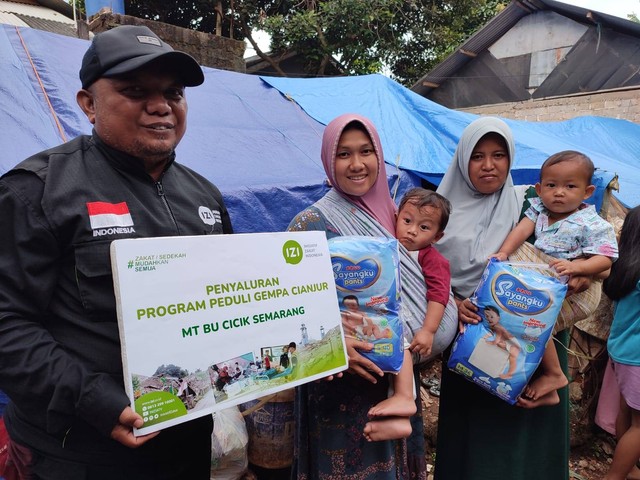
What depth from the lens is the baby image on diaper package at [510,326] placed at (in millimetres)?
1549

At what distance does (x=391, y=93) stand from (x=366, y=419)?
13.3ft

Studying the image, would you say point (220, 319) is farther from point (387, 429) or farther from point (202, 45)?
point (202, 45)

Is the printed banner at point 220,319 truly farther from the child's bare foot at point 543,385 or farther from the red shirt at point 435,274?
the child's bare foot at point 543,385

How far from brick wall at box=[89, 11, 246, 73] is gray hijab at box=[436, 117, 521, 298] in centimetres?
511

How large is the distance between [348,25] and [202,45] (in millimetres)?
4136

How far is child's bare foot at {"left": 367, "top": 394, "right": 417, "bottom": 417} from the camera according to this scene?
4.67 feet

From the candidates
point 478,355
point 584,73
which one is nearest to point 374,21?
point 584,73

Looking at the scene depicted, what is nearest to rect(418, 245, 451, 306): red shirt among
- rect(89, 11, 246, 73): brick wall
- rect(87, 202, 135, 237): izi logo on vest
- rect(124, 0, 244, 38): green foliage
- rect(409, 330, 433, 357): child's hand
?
rect(409, 330, 433, 357): child's hand

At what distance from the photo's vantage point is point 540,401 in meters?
1.76

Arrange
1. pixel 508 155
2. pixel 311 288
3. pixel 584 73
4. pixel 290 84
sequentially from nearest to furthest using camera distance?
pixel 311 288 → pixel 508 155 → pixel 290 84 → pixel 584 73

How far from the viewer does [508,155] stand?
1.92 metres

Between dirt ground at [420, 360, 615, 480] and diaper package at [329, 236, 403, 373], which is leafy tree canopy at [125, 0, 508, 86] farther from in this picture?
diaper package at [329, 236, 403, 373]

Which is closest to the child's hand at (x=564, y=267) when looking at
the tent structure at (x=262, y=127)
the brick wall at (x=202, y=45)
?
the tent structure at (x=262, y=127)

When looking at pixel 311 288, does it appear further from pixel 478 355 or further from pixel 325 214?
pixel 478 355
